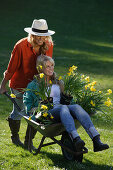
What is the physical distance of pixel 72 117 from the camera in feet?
15.6

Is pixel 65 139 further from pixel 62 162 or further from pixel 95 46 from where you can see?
pixel 95 46

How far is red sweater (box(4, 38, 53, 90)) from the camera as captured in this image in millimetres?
5367

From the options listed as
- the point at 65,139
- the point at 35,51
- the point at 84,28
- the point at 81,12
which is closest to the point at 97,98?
the point at 65,139

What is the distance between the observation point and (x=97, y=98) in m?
5.21

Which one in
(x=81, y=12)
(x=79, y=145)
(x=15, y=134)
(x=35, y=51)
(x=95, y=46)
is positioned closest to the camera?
(x=79, y=145)

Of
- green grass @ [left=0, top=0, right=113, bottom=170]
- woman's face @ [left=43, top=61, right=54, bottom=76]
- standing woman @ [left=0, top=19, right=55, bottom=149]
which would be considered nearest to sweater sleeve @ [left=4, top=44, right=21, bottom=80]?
standing woman @ [left=0, top=19, right=55, bottom=149]

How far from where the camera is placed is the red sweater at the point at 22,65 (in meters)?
5.37

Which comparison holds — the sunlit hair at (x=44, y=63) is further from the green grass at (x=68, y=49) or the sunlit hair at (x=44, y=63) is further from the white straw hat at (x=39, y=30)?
the green grass at (x=68, y=49)

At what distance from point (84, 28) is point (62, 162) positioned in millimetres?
19137

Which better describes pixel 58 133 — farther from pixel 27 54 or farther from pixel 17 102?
pixel 27 54

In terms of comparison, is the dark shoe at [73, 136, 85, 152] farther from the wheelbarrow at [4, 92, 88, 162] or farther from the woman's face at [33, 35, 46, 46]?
the woman's face at [33, 35, 46, 46]

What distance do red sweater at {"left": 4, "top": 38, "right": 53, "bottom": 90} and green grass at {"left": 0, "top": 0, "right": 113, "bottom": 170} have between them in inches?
40.2

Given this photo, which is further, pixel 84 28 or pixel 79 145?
pixel 84 28

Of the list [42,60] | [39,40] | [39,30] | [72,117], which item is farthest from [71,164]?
[39,30]
